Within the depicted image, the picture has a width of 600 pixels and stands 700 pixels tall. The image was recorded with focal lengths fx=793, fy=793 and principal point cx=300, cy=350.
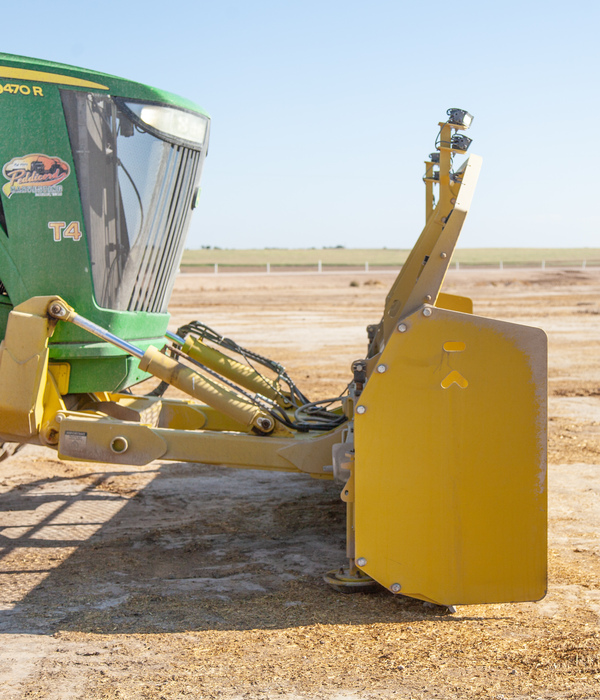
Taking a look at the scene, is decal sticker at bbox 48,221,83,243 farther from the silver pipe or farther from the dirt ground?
the dirt ground

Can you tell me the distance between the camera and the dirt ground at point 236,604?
3.19 meters

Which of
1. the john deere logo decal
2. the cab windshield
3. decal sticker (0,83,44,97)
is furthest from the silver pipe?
decal sticker (0,83,44,97)

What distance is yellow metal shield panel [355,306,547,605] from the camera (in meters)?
3.63

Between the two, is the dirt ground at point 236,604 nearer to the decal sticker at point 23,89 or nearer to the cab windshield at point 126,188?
the cab windshield at point 126,188

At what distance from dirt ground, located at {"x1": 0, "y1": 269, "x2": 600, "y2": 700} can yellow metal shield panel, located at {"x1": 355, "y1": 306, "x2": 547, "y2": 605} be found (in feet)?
0.89

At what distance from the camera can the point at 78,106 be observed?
433 cm

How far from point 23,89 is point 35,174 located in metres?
0.45

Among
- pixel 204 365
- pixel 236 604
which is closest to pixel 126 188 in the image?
pixel 204 365

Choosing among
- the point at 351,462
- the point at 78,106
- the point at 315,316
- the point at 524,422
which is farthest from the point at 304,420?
the point at 315,316

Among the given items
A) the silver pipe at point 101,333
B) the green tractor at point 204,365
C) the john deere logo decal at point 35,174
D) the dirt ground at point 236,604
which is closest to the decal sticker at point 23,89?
the green tractor at point 204,365

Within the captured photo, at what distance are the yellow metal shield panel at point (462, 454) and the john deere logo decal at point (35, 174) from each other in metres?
2.11

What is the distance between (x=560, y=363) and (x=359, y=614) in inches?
416

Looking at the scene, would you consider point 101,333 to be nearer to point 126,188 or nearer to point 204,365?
point 126,188

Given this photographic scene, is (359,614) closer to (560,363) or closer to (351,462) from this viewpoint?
(351,462)
